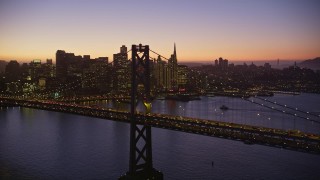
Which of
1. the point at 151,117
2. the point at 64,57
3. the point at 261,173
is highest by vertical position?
the point at 64,57

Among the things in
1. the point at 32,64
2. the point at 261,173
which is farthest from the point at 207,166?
the point at 32,64

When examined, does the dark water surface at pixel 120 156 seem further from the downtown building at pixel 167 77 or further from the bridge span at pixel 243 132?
A: the downtown building at pixel 167 77

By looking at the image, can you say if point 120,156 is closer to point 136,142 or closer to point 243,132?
point 136,142

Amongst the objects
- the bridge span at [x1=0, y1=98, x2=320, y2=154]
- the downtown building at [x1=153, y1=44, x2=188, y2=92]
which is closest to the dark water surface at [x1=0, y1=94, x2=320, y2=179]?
the bridge span at [x1=0, y1=98, x2=320, y2=154]

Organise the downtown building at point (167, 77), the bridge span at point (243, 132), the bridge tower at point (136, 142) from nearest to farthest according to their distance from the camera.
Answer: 1. the bridge span at point (243, 132)
2. the bridge tower at point (136, 142)
3. the downtown building at point (167, 77)

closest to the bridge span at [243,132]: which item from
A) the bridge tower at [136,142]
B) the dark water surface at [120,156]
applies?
the bridge tower at [136,142]

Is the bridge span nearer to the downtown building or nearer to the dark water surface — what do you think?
the dark water surface

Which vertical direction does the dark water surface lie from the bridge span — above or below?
below

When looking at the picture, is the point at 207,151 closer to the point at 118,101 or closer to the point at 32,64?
the point at 118,101

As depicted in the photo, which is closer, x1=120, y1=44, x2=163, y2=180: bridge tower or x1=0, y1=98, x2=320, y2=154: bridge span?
x1=0, y1=98, x2=320, y2=154: bridge span

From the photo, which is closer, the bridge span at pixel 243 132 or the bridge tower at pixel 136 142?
the bridge span at pixel 243 132

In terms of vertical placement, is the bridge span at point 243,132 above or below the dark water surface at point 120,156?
above
